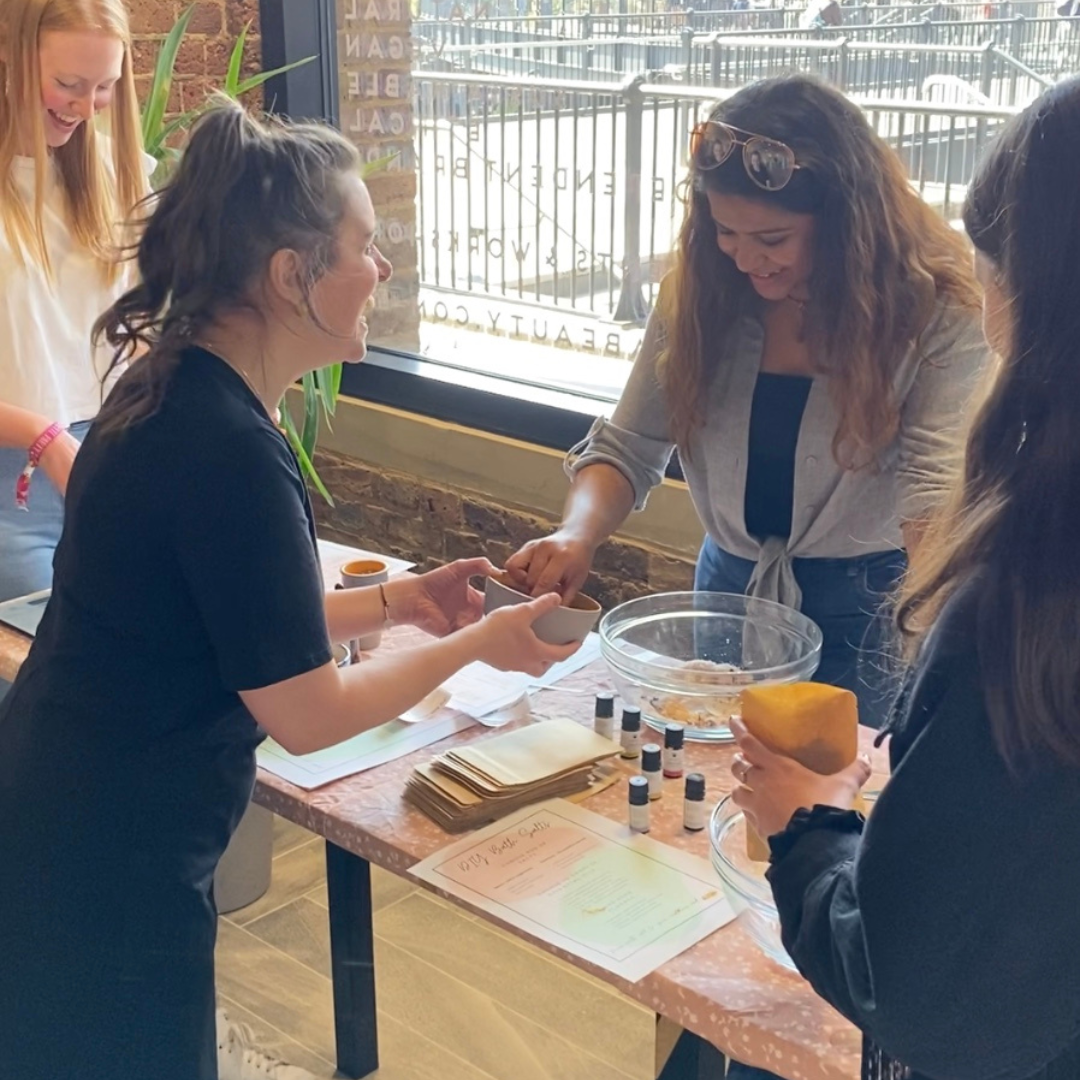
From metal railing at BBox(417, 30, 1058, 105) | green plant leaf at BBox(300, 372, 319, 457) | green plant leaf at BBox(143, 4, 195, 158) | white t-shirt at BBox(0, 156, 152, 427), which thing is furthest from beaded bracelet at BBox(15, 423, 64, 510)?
metal railing at BBox(417, 30, 1058, 105)

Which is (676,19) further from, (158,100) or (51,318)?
(51,318)

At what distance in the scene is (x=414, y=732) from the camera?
1.76 m

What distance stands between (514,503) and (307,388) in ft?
1.83

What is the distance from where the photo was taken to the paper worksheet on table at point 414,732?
166 cm

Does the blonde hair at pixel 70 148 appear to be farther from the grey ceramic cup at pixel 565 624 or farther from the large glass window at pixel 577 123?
the large glass window at pixel 577 123

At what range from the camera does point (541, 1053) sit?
241 cm

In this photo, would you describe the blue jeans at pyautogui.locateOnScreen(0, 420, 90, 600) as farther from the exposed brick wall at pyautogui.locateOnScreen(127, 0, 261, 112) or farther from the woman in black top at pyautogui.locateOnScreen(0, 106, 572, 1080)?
the exposed brick wall at pyautogui.locateOnScreen(127, 0, 261, 112)

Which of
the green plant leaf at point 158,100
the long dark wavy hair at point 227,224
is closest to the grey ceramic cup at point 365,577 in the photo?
the long dark wavy hair at point 227,224

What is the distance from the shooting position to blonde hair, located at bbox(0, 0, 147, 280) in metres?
2.17

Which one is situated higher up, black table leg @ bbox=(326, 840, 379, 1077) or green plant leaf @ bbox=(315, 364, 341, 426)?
green plant leaf @ bbox=(315, 364, 341, 426)

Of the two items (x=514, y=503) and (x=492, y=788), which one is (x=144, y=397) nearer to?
(x=492, y=788)

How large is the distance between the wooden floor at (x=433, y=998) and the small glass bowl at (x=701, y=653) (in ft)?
2.63

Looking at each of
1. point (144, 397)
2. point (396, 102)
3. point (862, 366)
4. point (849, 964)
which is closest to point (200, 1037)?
point (144, 397)

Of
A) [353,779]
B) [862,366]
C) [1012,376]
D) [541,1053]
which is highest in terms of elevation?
[1012,376]
